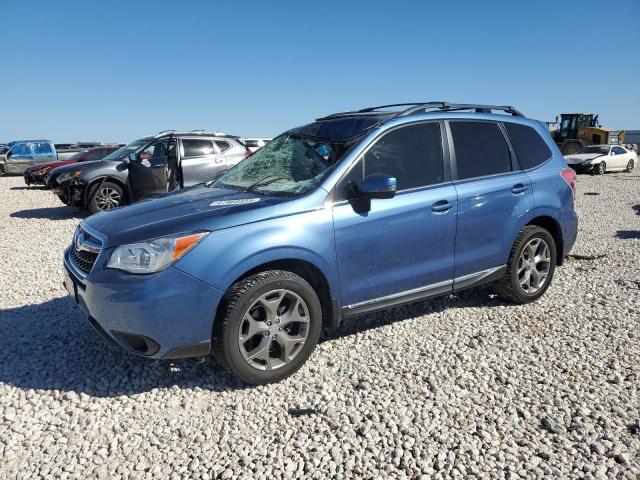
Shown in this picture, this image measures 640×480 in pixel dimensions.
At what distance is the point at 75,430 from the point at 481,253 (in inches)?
129

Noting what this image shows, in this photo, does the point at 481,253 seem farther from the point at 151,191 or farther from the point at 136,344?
the point at 151,191

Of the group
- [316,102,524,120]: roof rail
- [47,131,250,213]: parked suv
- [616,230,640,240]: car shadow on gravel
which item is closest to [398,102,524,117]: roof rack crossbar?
[316,102,524,120]: roof rail

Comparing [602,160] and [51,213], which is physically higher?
[51,213]

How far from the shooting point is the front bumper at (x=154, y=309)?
2.81 metres

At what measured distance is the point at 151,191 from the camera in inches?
360

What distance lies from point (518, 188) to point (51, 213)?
36.4 feet

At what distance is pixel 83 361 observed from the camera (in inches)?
141

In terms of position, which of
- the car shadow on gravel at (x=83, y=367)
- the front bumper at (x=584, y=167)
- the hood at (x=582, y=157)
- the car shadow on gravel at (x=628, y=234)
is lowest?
the front bumper at (x=584, y=167)

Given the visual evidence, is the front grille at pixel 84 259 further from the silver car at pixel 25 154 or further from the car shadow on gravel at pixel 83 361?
the silver car at pixel 25 154

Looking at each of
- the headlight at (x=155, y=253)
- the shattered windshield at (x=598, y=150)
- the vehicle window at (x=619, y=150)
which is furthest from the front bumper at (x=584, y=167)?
the headlight at (x=155, y=253)

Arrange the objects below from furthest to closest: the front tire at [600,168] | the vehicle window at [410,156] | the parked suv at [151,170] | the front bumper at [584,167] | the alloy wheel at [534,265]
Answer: the front tire at [600,168]
the front bumper at [584,167]
the parked suv at [151,170]
the alloy wheel at [534,265]
the vehicle window at [410,156]

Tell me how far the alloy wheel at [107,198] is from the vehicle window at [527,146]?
8.32 m

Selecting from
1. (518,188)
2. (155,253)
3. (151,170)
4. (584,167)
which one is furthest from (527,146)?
(584,167)

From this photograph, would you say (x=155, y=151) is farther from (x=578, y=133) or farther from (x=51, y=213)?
(x=578, y=133)
